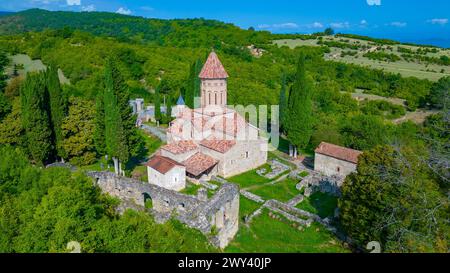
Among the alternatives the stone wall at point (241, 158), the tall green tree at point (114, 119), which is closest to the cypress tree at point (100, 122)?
the tall green tree at point (114, 119)

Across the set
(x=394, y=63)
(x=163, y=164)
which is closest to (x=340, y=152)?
(x=163, y=164)

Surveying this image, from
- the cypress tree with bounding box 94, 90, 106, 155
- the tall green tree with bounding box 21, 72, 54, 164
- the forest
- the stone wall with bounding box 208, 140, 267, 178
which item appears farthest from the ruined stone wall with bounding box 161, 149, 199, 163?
the tall green tree with bounding box 21, 72, 54, 164

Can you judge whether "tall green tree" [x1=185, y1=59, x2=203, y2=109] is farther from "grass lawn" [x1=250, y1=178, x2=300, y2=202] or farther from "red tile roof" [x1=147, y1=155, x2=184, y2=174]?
"grass lawn" [x1=250, y1=178, x2=300, y2=202]

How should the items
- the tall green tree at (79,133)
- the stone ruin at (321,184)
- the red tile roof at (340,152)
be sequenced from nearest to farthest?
1. the stone ruin at (321,184)
2. the red tile roof at (340,152)
3. the tall green tree at (79,133)

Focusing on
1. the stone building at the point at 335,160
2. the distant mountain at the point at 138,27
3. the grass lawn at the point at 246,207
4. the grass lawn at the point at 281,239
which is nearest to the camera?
the grass lawn at the point at 281,239

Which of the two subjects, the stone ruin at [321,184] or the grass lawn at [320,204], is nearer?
the grass lawn at [320,204]

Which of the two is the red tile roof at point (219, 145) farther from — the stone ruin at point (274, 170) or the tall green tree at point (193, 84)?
the tall green tree at point (193, 84)
